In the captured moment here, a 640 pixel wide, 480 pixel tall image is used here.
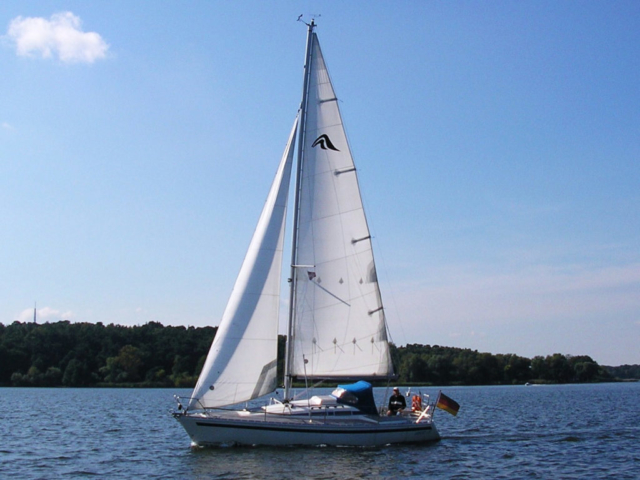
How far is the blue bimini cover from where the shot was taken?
26125mm

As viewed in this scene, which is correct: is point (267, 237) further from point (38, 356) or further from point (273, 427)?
point (38, 356)

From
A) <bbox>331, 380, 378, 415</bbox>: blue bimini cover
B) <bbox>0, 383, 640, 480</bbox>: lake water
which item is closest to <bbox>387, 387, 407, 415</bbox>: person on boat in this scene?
<bbox>331, 380, 378, 415</bbox>: blue bimini cover

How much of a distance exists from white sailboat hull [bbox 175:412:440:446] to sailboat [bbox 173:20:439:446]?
4 centimetres

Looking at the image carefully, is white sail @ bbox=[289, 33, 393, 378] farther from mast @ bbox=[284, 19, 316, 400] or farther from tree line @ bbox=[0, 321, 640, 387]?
tree line @ bbox=[0, 321, 640, 387]

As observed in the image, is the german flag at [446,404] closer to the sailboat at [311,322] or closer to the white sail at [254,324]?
the sailboat at [311,322]

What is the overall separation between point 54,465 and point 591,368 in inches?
5481

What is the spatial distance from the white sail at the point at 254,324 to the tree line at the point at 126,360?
7918cm

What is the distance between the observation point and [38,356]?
378ft

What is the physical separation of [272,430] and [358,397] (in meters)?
3.46

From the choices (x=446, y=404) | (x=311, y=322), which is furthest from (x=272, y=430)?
(x=446, y=404)

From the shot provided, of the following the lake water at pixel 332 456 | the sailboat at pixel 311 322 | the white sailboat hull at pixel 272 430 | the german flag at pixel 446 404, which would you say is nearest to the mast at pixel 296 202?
the sailboat at pixel 311 322

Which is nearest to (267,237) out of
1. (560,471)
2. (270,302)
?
(270,302)

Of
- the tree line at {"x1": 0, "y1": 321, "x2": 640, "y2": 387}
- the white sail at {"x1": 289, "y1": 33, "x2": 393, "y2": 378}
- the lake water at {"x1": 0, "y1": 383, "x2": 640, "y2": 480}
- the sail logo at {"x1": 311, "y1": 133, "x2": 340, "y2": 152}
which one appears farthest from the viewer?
the tree line at {"x1": 0, "y1": 321, "x2": 640, "y2": 387}

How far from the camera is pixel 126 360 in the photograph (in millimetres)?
111562
